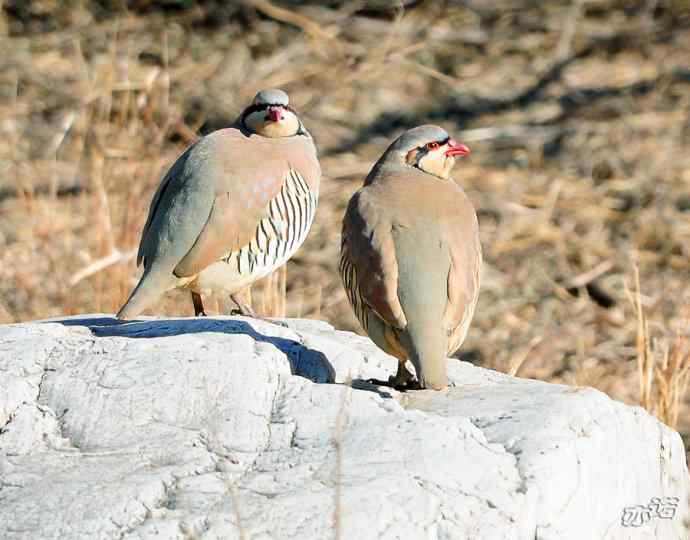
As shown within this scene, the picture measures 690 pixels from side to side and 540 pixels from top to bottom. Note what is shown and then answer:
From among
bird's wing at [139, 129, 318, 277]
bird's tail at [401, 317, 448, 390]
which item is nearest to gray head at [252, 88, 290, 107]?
bird's wing at [139, 129, 318, 277]

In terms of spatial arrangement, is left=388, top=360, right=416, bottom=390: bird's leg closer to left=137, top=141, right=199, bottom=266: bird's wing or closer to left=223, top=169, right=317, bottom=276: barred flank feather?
left=223, top=169, right=317, bottom=276: barred flank feather

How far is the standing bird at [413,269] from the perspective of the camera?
3982mm

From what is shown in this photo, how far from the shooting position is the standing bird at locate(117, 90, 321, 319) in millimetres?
4902

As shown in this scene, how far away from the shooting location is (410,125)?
30.7 ft

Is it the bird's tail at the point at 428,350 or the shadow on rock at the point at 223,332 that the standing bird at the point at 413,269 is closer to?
the bird's tail at the point at 428,350

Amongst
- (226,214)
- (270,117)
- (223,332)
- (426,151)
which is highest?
(270,117)

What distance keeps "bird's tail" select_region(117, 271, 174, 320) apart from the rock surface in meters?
0.18

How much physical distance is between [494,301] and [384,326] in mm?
3789

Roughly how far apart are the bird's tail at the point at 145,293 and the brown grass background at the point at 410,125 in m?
1.15

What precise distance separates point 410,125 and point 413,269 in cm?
534

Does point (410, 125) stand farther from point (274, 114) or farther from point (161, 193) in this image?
point (161, 193)

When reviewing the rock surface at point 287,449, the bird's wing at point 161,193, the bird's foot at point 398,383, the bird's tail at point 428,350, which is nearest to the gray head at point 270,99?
the bird's wing at point 161,193

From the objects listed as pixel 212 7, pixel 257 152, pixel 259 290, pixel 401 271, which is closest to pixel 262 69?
pixel 212 7

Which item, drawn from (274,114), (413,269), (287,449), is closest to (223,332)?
(413,269)
